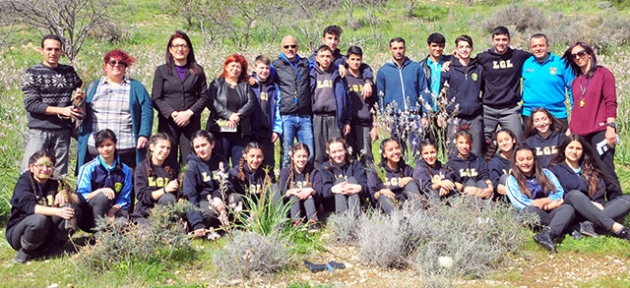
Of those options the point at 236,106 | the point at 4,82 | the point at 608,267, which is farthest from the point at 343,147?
the point at 4,82

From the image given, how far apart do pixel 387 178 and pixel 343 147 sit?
529 millimetres

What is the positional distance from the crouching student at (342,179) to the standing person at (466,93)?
118 centimetres

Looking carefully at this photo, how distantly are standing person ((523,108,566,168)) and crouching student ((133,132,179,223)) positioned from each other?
3513 millimetres

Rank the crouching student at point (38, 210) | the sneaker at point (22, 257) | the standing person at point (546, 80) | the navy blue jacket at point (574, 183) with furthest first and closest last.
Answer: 1. the standing person at point (546, 80)
2. the navy blue jacket at point (574, 183)
3. the sneaker at point (22, 257)
4. the crouching student at point (38, 210)

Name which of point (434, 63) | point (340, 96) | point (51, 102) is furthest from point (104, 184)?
point (434, 63)

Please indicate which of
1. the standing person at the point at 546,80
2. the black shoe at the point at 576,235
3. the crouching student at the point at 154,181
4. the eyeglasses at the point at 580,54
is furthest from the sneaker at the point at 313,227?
the eyeglasses at the point at 580,54

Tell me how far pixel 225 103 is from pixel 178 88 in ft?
1.66

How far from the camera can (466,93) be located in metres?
6.48

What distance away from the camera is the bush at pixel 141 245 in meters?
4.50

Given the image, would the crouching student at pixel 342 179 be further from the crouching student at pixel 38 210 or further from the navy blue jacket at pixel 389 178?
the crouching student at pixel 38 210

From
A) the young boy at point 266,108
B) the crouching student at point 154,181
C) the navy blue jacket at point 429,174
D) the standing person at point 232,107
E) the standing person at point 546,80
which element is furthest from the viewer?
the young boy at point 266,108

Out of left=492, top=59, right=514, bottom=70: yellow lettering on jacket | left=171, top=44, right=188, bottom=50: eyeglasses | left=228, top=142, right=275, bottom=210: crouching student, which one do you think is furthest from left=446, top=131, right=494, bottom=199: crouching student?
left=171, top=44, right=188, bottom=50: eyeglasses

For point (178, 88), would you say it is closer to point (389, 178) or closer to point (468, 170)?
point (389, 178)

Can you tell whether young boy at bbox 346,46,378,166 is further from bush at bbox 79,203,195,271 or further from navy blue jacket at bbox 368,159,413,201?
bush at bbox 79,203,195,271
